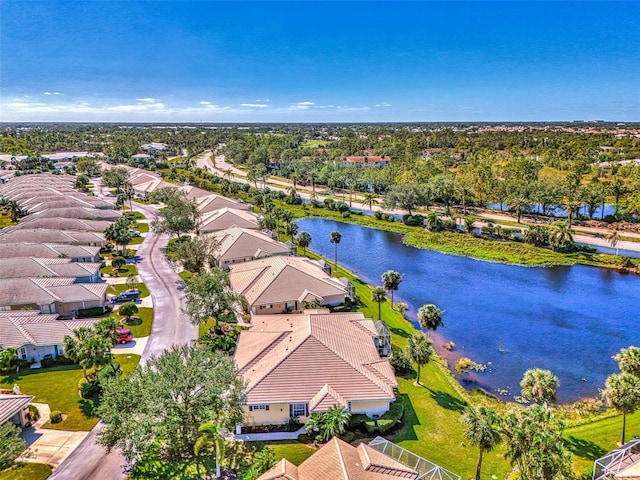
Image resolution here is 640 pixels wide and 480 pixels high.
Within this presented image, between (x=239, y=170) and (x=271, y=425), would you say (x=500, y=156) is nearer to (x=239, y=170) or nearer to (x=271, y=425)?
(x=239, y=170)

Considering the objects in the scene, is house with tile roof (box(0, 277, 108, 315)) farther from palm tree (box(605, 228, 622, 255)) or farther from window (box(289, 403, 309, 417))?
palm tree (box(605, 228, 622, 255))

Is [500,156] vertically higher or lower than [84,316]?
higher

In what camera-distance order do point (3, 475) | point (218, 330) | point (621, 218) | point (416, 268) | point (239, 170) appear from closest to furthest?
1. point (3, 475)
2. point (218, 330)
3. point (416, 268)
4. point (621, 218)
5. point (239, 170)

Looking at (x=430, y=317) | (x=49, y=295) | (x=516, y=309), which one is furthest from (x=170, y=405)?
(x=516, y=309)

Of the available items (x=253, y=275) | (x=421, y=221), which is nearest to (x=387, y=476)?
(x=253, y=275)

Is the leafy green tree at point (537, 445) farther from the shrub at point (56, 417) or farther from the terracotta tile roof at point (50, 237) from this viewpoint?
the terracotta tile roof at point (50, 237)

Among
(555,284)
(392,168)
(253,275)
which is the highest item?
(392,168)
